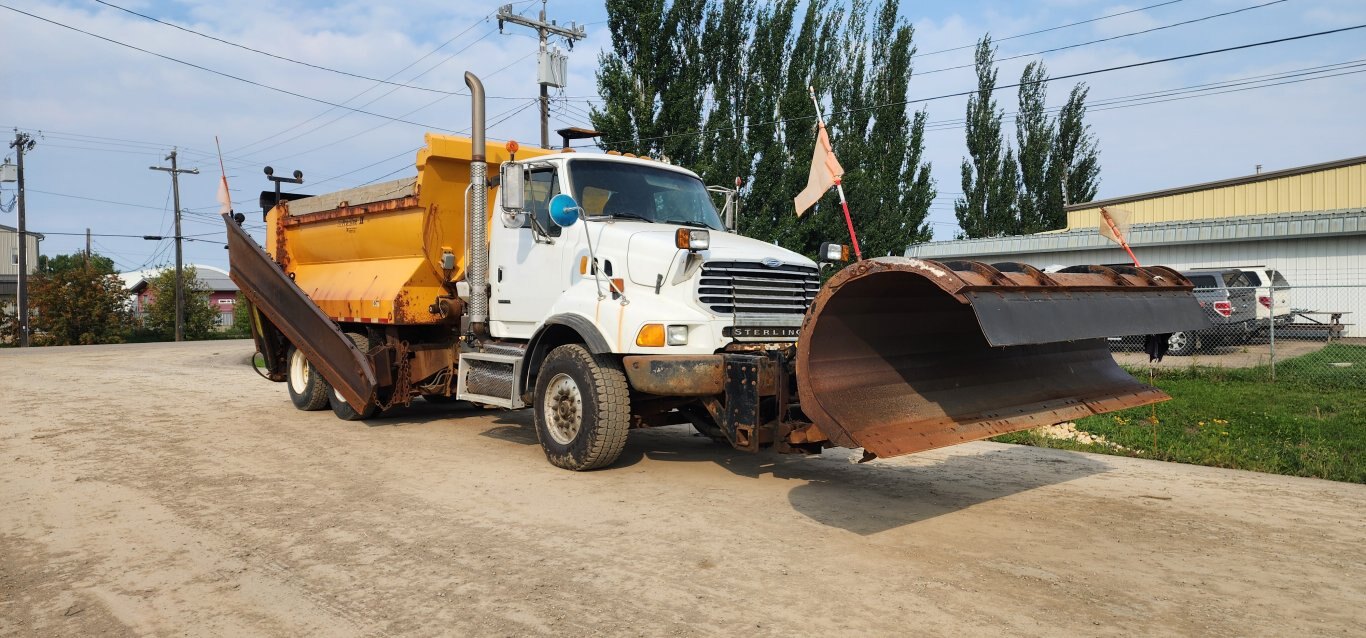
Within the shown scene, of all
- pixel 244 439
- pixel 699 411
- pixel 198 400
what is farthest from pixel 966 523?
pixel 198 400

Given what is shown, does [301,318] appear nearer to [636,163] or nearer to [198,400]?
[198,400]

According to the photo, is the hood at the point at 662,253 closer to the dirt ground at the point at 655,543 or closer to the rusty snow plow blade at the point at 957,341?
the rusty snow plow blade at the point at 957,341

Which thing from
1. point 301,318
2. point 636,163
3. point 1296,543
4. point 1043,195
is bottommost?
point 1296,543

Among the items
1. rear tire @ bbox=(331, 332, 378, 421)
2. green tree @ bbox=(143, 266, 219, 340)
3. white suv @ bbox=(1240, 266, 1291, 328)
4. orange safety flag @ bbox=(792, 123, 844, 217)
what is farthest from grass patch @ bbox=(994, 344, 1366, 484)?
green tree @ bbox=(143, 266, 219, 340)

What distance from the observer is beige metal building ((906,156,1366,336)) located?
2089 cm

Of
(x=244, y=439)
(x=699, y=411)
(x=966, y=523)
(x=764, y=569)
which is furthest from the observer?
(x=244, y=439)

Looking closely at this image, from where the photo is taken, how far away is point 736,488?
6.65 metres

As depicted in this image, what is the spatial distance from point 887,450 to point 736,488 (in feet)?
6.68

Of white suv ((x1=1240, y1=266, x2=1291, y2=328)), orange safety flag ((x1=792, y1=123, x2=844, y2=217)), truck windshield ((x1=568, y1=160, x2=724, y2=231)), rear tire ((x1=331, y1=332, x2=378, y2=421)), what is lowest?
rear tire ((x1=331, y1=332, x2=378, y2=421))

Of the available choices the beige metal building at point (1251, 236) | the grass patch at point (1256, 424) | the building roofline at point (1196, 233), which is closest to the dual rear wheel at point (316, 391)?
the grass patch at point (1256, 424)

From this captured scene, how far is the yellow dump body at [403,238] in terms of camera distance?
8.96 metres

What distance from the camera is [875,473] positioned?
289 inches

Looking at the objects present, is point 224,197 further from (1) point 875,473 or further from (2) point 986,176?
(2) point 986,176

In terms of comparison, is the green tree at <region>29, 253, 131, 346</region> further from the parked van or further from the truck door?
the parked van
